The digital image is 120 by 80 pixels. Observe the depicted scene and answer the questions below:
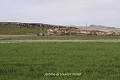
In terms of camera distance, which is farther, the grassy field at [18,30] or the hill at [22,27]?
the hill at [22,27]

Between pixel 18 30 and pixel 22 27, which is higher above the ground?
pixel 22 27

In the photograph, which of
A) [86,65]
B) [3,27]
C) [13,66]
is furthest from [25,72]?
[3,27]

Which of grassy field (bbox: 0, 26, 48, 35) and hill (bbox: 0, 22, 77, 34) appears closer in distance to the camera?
grassy field (bbox: 0, 26, 48, 35)

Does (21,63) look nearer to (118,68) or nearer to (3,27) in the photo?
(118,68)

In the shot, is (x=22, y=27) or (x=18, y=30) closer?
(x=18, y=30)

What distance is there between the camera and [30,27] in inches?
3711

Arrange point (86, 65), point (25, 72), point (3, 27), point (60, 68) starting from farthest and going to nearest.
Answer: point (3, 27)
point (86, 65)
point (60, 68)
point (25, 72)

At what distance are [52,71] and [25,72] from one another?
4.06 ft

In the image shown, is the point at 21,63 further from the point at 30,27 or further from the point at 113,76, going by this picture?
the point at 30,27

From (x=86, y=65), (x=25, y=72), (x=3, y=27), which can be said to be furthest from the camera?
(x=3, y=27)

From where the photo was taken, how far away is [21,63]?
62.7ft

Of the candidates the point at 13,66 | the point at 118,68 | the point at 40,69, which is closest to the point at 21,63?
the point at 13,66

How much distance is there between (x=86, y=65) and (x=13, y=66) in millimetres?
3742

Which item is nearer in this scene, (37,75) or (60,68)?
(37,75)
